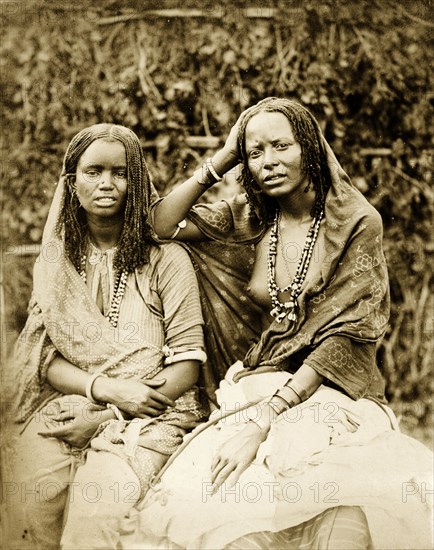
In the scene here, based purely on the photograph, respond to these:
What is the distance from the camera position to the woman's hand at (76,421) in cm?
344

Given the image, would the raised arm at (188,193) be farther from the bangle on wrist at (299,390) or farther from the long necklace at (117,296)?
the bangle on wrist at (299,390)

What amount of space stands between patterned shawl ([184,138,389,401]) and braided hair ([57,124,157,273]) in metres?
0.18

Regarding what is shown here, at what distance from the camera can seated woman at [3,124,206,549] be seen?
343 cm

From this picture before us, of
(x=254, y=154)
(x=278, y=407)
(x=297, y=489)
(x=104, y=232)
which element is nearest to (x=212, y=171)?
(x=254, y=154)

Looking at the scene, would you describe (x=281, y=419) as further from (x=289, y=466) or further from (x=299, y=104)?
(x=299, y=104)

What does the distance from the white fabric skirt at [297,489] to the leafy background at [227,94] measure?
0.40 meters

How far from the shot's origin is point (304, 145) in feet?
11.2

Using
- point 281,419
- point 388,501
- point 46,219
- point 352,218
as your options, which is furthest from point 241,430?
point 46,219

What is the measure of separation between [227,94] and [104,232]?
644 mm

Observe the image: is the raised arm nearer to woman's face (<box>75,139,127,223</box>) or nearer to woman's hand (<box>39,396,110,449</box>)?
woman's face (<box>75,139,127,223</box>)

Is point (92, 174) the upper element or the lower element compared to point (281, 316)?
upper

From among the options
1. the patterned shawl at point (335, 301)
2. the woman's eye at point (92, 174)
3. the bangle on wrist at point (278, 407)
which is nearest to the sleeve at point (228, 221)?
the patterned shawl at point (335, 301)

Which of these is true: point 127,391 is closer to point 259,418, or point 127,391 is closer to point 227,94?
point 259,418

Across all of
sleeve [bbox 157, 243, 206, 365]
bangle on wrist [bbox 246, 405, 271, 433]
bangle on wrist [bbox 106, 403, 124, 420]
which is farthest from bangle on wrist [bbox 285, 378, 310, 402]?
bangle on wrist [bbox 106, 403, 124, 420]
